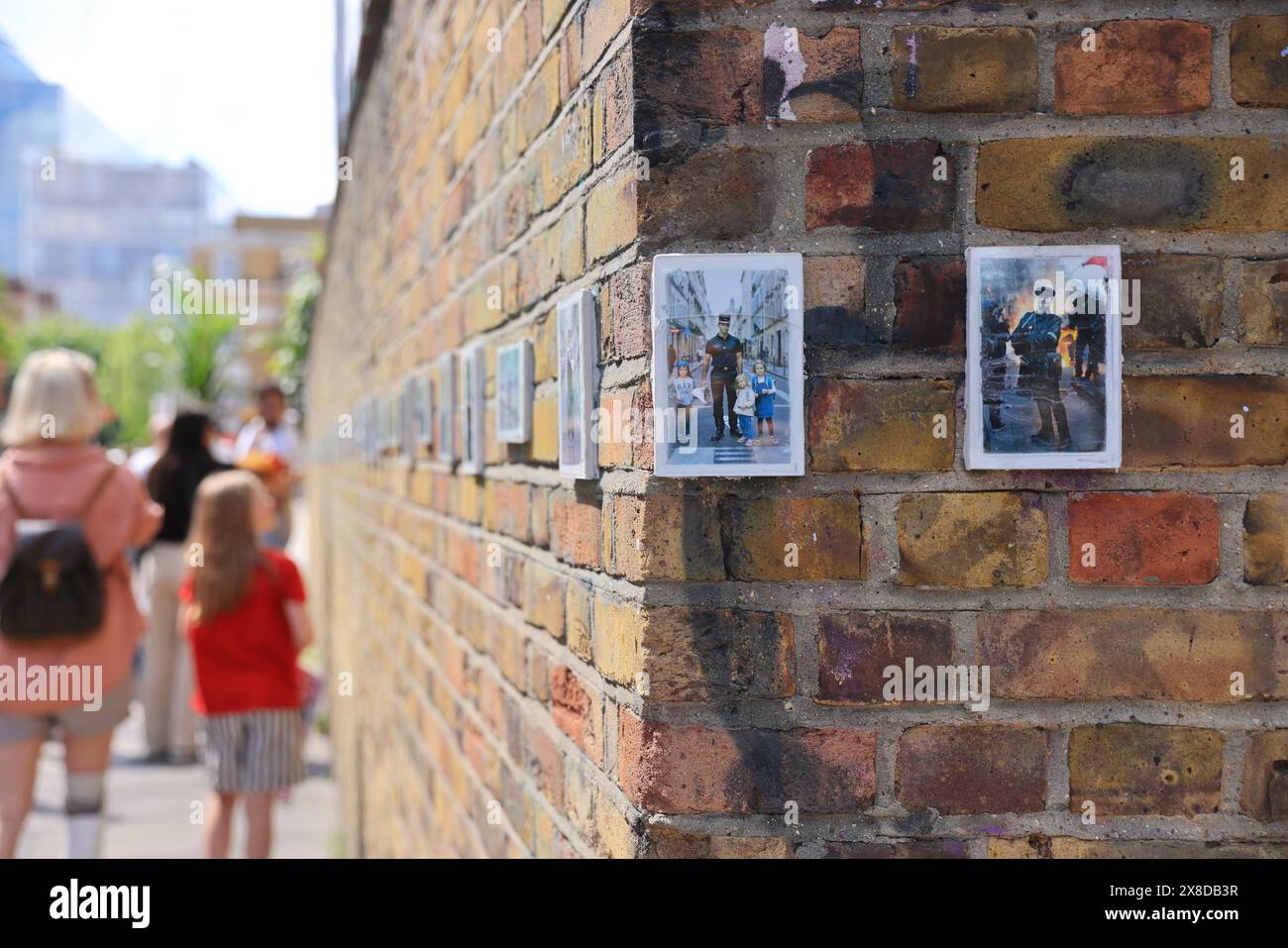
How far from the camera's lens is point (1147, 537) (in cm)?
138

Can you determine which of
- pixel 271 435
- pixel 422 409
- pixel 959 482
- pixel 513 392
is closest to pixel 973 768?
pixel 959 482

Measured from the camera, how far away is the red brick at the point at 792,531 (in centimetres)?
137

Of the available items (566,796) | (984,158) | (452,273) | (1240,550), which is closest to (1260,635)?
(1240,550)

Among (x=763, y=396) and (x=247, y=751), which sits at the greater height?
(x=763, y=396)

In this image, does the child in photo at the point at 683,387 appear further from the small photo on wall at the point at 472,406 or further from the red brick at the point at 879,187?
the small photo on wall at the point at 472,406

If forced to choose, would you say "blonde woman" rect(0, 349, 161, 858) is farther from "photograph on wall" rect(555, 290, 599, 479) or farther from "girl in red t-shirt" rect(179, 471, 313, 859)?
"photograph on wall" rect(555, 290, 599, 479)

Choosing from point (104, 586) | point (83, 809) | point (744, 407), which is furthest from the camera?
point (83, 809)

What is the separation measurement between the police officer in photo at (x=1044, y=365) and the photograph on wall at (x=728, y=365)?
0.23m

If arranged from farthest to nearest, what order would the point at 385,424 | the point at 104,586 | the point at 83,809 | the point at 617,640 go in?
the point at 83,809 → the point at 104,586 → the point at 385,424 → the point at 617,640

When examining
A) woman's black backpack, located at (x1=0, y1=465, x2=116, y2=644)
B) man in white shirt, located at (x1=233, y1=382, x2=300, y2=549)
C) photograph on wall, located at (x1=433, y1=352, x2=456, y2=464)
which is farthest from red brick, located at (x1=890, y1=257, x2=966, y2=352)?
man in white shirt, located at (x1=233, y1=382, x2=300, y2=549)

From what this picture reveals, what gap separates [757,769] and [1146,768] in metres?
0.41

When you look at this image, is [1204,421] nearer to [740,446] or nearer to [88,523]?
[740,446]

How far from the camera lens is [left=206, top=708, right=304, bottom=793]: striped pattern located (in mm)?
4699
